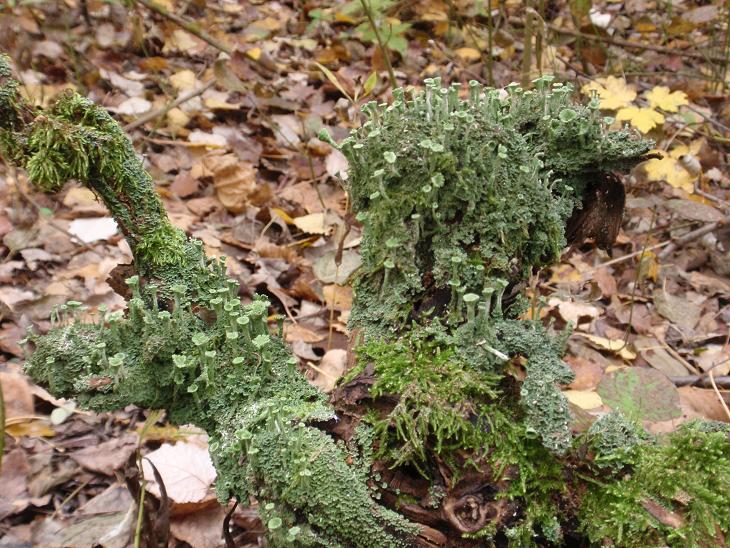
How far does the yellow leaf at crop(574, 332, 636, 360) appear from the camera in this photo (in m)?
3.30

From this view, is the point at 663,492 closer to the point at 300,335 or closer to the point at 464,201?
the point at 464,201

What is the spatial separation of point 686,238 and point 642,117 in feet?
2.98

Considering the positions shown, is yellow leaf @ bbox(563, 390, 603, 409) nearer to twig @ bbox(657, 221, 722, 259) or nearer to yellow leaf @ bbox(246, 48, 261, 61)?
twig @ bbox(657, 221, 722, 259)

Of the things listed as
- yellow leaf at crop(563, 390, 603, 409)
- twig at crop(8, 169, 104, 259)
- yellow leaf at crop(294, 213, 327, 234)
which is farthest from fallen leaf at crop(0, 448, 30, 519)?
yellow leaf at crop(563, 390, 603, 409)

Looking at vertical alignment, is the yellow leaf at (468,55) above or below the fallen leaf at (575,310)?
above

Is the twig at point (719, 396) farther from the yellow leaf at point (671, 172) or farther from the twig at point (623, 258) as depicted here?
the yellow leaf at point (671, 172)

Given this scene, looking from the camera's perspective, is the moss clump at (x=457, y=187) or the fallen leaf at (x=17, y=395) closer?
the moss clump at (x=457, y=187)

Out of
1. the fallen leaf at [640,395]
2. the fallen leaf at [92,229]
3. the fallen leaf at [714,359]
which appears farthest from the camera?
the fallen leaf at [92,229]

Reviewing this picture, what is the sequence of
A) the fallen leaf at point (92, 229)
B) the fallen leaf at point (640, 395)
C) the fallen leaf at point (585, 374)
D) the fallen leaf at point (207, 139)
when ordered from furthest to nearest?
1. the fallen leaf at point (207, 139)
2. the fallen leaf at point (92, 229)
3. the fallen leaf at point (585, 374)
4. the fallen leaf at point (640, 395)

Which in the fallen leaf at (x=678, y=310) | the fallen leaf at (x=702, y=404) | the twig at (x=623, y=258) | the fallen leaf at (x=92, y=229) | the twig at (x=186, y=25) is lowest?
the fallen leaf at (x=678, y=310)

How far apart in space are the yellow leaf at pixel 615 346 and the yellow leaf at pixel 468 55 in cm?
354

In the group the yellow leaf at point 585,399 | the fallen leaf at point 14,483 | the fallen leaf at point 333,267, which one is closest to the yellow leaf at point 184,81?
the fallen leaf at point 333,267

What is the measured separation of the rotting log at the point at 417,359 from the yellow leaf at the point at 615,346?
137 cm

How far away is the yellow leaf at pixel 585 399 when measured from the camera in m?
2.63
